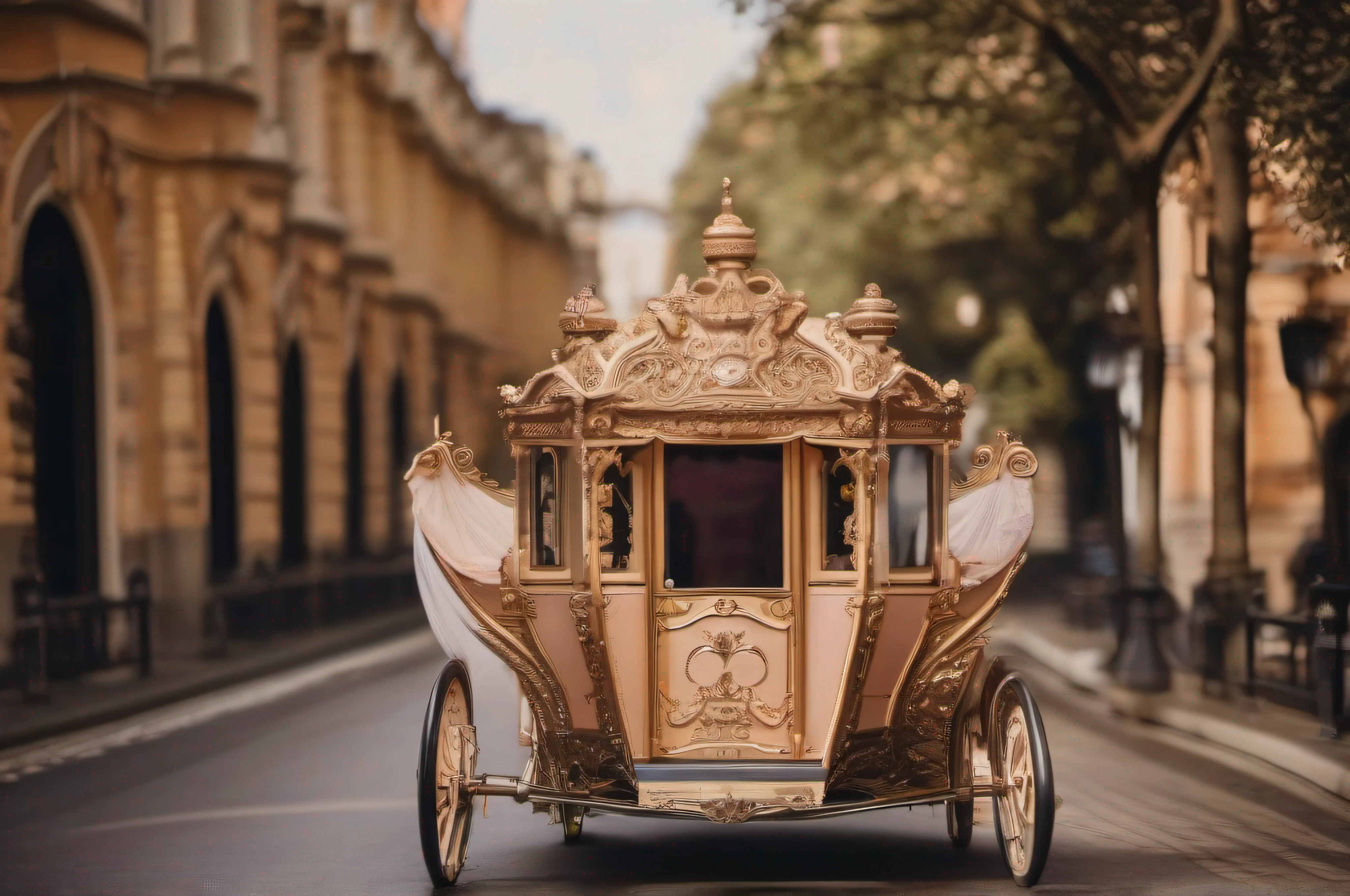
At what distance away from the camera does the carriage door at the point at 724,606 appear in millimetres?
9594

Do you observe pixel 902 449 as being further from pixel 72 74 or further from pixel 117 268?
pixel 117 268

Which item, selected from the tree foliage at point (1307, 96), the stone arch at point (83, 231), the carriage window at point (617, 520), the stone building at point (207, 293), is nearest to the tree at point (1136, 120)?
the tree foliage at point (1307, 96)

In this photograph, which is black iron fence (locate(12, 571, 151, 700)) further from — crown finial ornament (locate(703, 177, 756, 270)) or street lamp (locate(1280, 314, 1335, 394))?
street lamp (locate(1280, 314, 1335, 394))

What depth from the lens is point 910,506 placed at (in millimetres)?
9797

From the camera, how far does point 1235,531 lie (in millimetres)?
19797

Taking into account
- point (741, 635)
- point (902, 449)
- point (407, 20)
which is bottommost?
point (741, 635)

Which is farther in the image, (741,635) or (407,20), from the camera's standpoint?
(407,20)

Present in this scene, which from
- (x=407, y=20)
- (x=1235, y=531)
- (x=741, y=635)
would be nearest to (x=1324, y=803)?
(x=741, y=635)

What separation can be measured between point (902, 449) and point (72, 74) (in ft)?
45.8

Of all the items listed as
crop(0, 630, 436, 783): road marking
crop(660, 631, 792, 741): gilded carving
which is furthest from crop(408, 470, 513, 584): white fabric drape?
crop(0, 630, 436, 783): road marking

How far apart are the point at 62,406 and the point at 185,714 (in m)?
5.70

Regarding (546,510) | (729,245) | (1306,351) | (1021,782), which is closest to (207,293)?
(1306,351)

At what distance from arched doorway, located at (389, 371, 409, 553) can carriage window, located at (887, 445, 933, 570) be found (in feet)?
106

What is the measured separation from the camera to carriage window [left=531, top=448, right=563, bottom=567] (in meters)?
9.78
